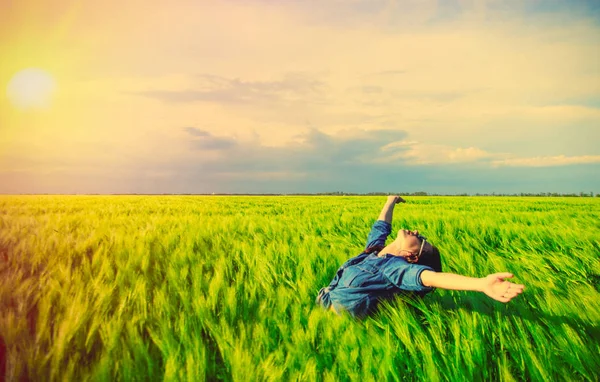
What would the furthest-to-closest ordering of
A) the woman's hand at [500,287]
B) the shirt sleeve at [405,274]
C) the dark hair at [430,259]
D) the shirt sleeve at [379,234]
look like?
the shirt sleeve at [379,234] < the dark hair at [430,259] < the shirt sleeve at [405,274] < the woman's hand at [500,287]

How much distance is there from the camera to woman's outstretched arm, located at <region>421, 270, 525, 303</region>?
1501 mm

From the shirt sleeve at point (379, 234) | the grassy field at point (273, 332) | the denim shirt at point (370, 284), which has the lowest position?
the grassy field at point (273, 332)

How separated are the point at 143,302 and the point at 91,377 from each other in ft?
2.37

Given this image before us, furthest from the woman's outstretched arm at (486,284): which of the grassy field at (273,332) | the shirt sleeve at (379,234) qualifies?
the shirt sleeve at (379,234)

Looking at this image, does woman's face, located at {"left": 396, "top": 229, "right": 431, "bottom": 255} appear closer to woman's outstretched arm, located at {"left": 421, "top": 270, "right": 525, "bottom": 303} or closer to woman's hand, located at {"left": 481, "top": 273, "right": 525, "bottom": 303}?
woman's outstretched arm, located at {"left": 421, "top": 270, "right": 525, "bottom": 303}

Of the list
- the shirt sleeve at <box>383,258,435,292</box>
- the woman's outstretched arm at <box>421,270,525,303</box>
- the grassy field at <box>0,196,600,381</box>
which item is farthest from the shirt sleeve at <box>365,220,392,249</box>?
the woman's outstretched arm at <box>421,270,525,303</box>

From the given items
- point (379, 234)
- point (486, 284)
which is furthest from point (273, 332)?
point (379, 234)

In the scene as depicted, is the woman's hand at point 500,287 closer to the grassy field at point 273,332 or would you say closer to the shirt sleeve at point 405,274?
the grassy field at point 273,332

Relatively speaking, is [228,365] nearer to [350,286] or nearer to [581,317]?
[350,286]

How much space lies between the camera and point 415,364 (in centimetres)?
167

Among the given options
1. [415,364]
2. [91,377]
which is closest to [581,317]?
[415,364]

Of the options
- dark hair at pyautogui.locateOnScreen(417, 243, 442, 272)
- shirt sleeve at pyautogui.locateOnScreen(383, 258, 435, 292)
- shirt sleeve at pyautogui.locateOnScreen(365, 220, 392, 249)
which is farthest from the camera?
shirt sleeve at pyautogui.locateOnScreen(365, 220, 392, 249)

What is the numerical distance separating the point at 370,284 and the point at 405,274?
0.95 feet

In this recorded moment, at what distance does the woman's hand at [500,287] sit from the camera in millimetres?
1491
